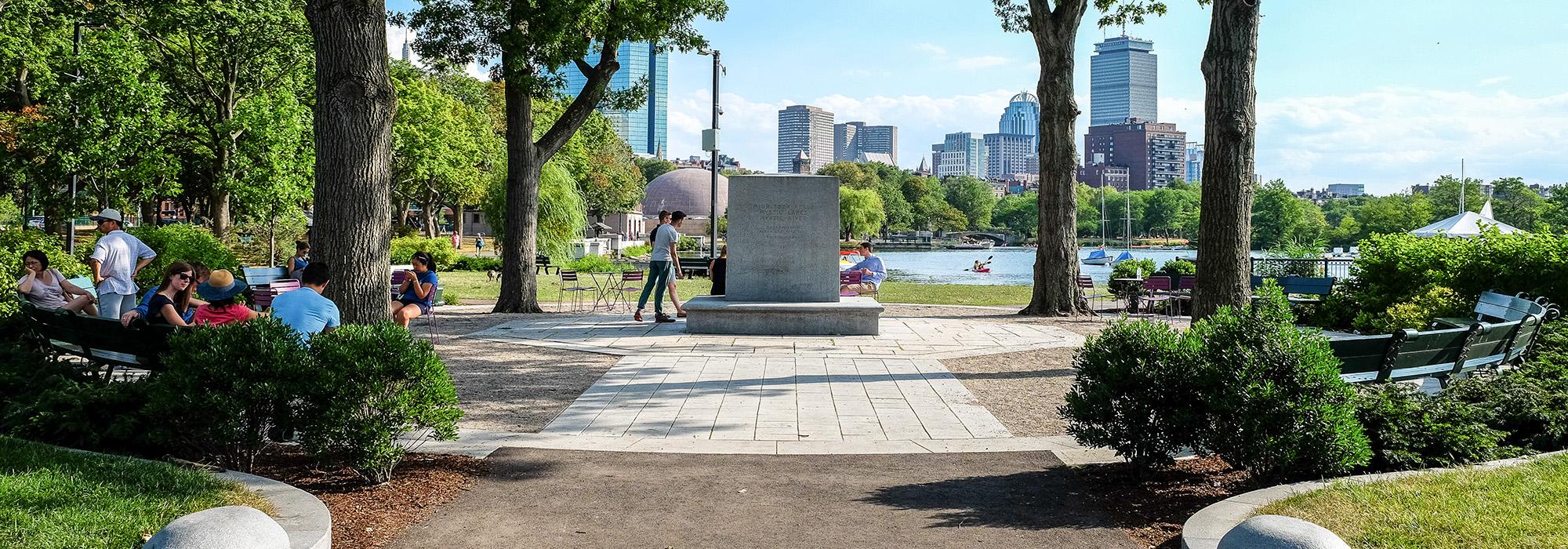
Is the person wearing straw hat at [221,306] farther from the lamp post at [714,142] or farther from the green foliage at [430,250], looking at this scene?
the green foliage at [430,250]

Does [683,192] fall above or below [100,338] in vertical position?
above

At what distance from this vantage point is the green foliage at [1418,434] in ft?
18.2

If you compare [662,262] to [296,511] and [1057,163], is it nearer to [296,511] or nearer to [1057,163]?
[1057,163]

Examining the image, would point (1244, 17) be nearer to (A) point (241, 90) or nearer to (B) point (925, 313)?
(B) point (925, 313)

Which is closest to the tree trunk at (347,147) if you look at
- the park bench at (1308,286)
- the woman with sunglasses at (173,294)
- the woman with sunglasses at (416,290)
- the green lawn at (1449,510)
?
the woman with sunglasses at (173,294)

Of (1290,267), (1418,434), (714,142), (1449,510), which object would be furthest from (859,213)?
(1449,510)

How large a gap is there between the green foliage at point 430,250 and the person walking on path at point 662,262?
2825cm

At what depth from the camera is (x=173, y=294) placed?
862cm

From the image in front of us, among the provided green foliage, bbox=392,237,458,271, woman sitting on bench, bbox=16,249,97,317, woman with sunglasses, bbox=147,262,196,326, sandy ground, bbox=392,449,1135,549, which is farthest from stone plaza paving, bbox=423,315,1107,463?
green foliage, bbox=392,237,458,271

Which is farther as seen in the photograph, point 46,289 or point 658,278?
point 658,278

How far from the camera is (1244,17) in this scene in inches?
364

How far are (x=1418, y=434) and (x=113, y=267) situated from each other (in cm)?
1189

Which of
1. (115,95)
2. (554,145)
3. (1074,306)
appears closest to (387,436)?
(554,145)

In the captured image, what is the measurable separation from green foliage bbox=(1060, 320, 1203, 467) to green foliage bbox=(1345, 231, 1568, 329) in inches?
366
